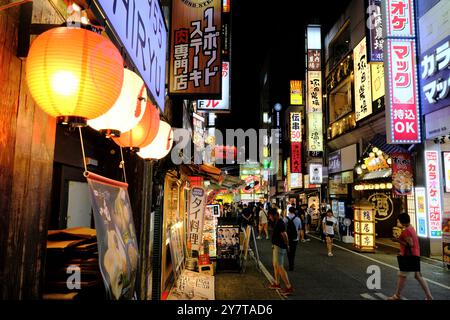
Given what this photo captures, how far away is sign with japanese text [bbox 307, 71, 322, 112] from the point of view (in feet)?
96.7

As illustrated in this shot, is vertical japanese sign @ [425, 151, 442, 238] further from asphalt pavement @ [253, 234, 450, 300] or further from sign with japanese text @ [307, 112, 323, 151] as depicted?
sign with japanese text @ [307, 112, 323, 151]

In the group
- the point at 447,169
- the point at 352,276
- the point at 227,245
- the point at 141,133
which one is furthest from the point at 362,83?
the point at 141,133

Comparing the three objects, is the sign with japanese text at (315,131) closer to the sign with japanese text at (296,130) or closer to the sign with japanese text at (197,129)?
the sign with japanese text at (296,130)

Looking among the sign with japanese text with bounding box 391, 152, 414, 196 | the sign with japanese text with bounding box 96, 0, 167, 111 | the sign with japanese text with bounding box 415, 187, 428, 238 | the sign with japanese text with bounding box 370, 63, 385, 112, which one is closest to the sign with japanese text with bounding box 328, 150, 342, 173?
the sign with japanese text with bounding box 370, 63, 385, 112

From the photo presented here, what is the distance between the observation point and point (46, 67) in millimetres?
2537

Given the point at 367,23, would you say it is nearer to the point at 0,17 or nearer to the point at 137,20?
the point at 137,20

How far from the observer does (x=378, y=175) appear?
22094 millimetres

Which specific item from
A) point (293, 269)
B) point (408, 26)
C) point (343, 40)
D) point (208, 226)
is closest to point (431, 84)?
point (408, 26)

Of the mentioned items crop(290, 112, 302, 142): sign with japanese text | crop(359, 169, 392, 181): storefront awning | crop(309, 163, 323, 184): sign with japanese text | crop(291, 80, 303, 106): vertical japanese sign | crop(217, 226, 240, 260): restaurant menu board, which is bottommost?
crop(217, 226, 240, 260): restaurant menu board

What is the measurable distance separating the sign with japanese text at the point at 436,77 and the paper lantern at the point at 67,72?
16893mm

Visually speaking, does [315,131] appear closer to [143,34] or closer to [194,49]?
[194,49]

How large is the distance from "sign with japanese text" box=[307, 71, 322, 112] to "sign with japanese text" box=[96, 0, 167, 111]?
79.6ft
